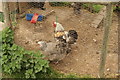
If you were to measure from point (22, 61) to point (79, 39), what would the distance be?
1949mm

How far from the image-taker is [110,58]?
613 centimetres

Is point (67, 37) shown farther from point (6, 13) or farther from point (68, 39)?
point (6, 13)

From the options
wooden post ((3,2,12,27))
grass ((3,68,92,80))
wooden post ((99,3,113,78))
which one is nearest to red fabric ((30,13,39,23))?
wooden post ((3,2,12,27))

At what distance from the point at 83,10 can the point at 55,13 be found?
942 mm

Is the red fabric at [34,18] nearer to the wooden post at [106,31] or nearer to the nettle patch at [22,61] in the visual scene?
the nettle patch at [22,61]

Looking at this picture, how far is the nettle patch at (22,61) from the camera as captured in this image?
17.8ft

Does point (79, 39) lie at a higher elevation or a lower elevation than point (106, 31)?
lower

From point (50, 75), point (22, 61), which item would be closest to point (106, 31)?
point (50, 75)

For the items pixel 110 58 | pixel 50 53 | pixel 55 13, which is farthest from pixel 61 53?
pixel 55 13

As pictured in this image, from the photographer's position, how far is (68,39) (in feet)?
19.8

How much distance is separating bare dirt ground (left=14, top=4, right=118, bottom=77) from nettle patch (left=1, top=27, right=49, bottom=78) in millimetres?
532

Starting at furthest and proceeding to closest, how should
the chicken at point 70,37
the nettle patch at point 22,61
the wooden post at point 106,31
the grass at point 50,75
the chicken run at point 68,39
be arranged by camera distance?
1. the chicken at point 70,37
2. the chicken run at point 68,39
3. the grass at point 50,75
4. the nettle patch at point 22,61
5. the wooden post at point 106,31

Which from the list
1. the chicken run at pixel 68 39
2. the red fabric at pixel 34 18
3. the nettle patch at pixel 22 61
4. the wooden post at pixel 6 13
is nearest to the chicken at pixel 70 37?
the chicken run at pixel 68 39

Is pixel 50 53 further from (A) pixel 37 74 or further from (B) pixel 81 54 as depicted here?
(B) pixel 81 54
